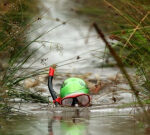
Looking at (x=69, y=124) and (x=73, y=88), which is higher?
(x=73, y=88)

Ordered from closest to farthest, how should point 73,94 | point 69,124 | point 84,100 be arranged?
1. point 69,124
2. point 73,94
3. point 84,100

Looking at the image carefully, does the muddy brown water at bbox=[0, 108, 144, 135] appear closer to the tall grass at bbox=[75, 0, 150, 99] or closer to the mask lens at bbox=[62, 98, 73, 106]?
the mask lens at bbox=[62, 98, 73, 106]

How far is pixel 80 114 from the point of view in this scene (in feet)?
19.8

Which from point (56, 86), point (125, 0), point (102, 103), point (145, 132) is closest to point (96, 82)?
point (56, 86)

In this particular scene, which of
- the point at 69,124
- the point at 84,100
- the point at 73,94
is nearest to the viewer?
the point at 69,124

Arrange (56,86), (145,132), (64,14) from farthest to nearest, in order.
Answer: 1. (64,14)
2. (56,86)
3. (145,132)

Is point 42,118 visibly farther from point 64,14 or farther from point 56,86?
point 64,14

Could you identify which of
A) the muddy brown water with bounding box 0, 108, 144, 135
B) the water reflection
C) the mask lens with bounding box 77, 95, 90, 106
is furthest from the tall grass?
the water reflection

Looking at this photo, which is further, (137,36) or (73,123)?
(137,36)

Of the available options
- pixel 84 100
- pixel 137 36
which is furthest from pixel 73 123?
pixel 137 36

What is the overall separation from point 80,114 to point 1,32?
1.25 m

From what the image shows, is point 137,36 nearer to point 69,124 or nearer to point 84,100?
point 84,100

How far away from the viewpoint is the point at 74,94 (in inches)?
249

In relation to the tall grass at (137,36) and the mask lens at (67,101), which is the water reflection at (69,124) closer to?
the mask lens at (67,101)
